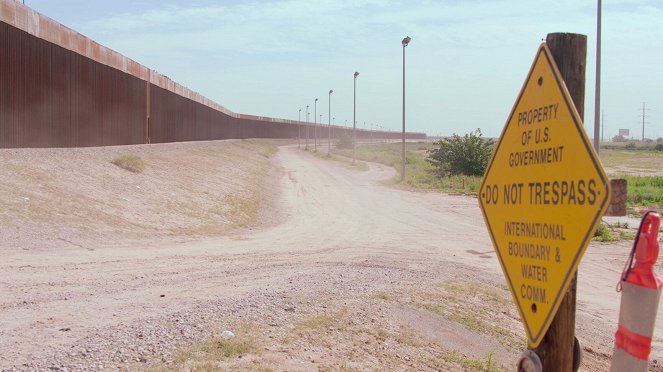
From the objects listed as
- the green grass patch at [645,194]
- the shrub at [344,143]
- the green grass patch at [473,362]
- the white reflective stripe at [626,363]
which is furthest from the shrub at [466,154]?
the shrub at [344,143]

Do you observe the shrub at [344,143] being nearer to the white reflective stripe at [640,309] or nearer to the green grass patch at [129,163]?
the green grass patch at [129,163]

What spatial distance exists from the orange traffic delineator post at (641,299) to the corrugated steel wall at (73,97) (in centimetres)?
1821

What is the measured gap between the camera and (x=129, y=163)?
23.8 metres

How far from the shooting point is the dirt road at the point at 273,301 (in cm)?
618

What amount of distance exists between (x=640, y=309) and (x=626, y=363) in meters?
0.30

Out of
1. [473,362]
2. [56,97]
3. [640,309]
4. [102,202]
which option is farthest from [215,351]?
[56,97]

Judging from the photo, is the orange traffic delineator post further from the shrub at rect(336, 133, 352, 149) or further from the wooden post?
the shrub at rect(336, 133, 352, 149)

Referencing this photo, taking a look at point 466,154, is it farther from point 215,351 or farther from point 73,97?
point 215,351

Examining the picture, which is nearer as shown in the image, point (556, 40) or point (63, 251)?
point (556, 40)

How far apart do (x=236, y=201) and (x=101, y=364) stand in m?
19.5

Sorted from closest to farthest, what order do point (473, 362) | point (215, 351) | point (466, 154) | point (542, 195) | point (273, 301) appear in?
point (542, 195)
point (215, 351)
point (473, 362)
point (273, 301)
point (466, 154)

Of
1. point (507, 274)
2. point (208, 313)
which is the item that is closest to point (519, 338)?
point (208, 313)

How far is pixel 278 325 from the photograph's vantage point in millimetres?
7125

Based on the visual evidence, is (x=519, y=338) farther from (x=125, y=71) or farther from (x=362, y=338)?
(x=125, y=71)
